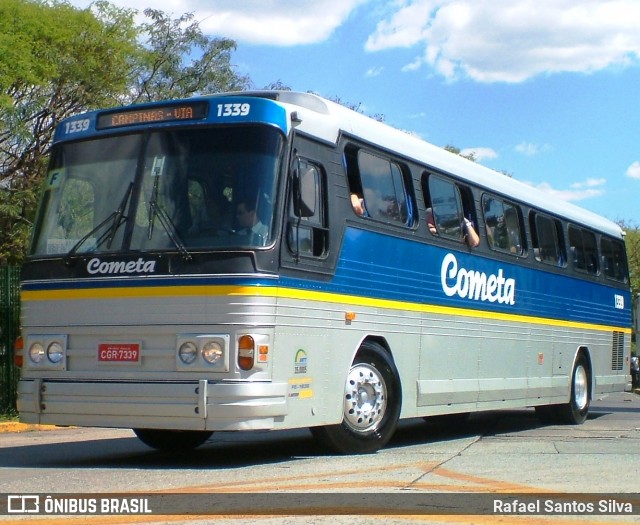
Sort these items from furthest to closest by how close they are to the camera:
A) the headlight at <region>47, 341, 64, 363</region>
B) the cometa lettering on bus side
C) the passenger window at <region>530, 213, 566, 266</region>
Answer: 1. the passenger window at <region>530, 213, 566, 266</region>
2. the cometa lettering on bus side
3. the headlight at <region>47, 341, 64, 363</region>

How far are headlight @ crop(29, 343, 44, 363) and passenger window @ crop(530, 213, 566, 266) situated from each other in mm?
7919

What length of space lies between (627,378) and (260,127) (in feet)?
40.8

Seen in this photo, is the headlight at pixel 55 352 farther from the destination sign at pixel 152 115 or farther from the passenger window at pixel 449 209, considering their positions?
the passenger window at pixel 449 209

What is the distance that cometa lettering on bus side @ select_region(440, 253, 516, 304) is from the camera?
1283 centimetres

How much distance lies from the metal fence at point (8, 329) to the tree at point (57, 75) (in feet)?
22.5

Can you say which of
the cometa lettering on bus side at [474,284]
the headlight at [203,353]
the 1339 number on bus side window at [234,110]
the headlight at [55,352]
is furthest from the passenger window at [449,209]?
the headlight at [55,352]

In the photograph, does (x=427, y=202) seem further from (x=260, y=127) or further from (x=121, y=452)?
(x=121, y=452)

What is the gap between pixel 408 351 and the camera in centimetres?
1180

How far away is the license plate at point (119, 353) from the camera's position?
31.6 ft

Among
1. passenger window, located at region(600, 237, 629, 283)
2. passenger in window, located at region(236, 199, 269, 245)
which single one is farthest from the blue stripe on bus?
passenger window, located at region(600, 237, 629, 283)

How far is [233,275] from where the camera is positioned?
9.27m

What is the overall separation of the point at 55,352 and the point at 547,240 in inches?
337

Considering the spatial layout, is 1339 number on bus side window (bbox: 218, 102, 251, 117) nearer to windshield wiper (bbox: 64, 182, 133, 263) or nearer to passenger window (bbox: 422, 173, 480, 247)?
windshield wiper (bbox: 64, 182, 133, 263)

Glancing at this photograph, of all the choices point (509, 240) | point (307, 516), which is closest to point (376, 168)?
point (509, 240)
